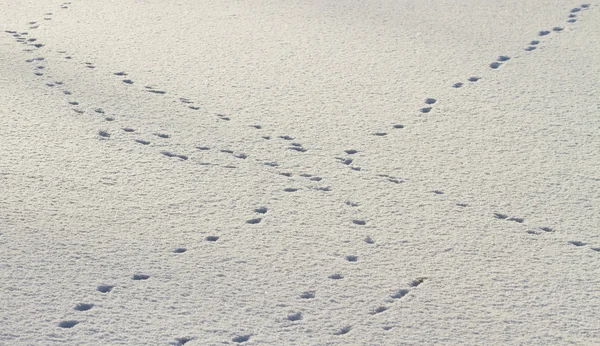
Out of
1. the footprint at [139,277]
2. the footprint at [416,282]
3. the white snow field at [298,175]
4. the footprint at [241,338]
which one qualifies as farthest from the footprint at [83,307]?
A: the footprint at [416,282]

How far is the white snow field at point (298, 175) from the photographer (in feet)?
8.65

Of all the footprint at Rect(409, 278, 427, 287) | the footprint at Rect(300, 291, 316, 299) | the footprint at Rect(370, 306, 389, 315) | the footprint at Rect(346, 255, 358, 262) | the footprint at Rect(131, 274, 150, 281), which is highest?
the footprint at Rect(409, 278, 427, 287)

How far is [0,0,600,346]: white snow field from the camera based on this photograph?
2637 mm

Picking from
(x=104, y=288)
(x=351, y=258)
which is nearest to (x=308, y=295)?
(x=351, y=258)

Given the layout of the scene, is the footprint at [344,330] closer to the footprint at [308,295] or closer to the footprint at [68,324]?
the footprint at [308,295]

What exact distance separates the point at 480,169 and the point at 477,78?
3.60 ft

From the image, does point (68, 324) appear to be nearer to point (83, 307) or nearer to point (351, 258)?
point (83, 307)

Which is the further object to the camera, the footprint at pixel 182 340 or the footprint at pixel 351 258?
the footprint at pixel 351 258

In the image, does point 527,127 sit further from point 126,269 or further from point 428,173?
point 126,269

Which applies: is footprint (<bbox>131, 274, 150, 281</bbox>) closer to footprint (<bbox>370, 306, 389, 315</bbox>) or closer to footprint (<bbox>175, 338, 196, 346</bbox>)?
footprint (<bbox>175, 338, 196, 346</bbox>)

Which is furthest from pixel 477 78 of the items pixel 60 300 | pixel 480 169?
pixel 60 300

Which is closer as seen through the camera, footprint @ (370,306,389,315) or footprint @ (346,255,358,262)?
footprint @ (370,306,389,315)

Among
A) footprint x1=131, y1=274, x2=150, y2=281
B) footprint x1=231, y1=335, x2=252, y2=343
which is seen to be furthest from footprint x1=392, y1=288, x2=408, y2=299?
footprint x1=131, y1=274, x2=150, y2=281

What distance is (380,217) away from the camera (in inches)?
128
